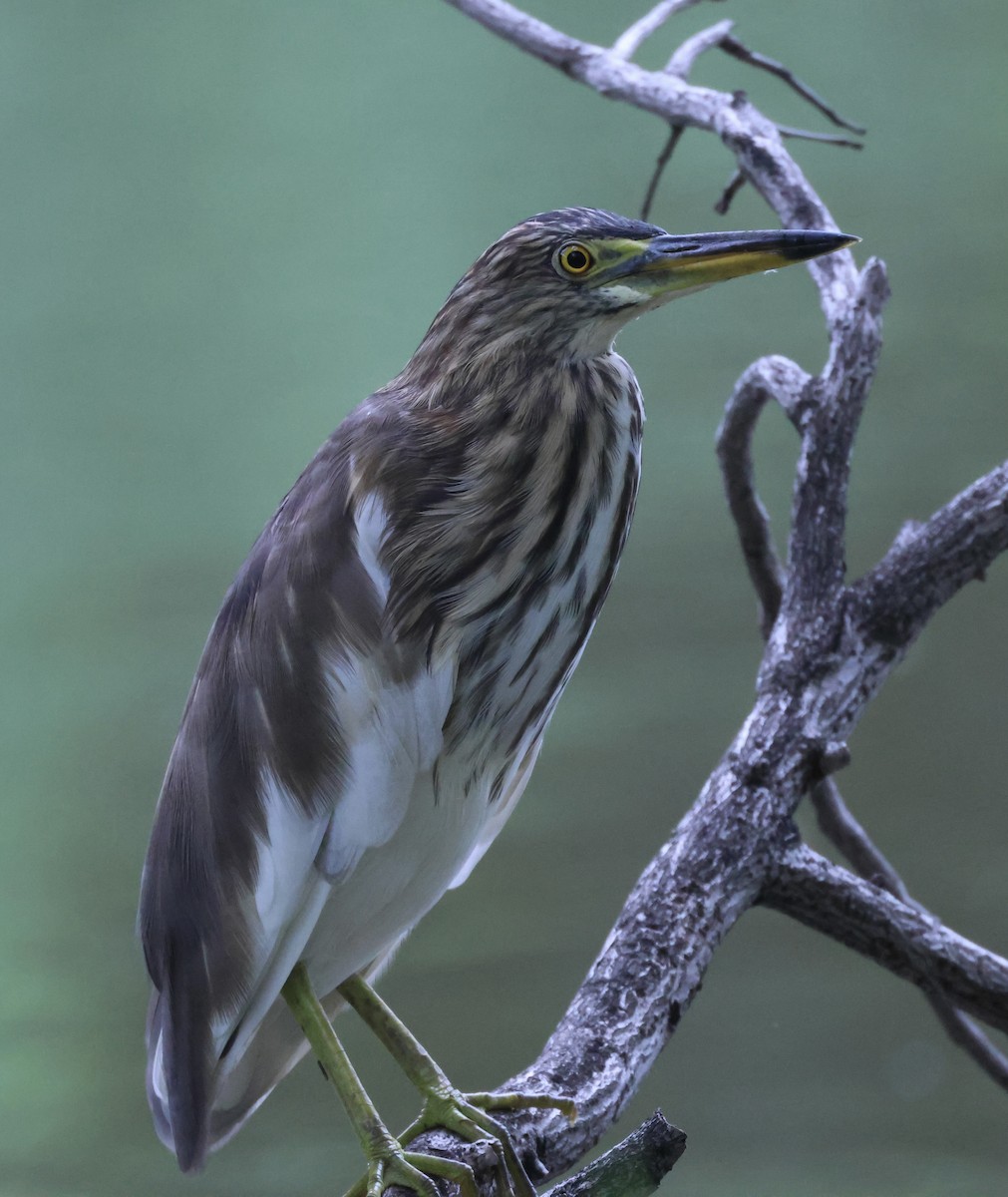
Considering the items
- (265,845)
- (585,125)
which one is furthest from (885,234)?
(265,845)

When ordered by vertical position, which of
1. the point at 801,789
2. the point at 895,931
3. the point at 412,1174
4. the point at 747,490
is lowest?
the point at 412,1174

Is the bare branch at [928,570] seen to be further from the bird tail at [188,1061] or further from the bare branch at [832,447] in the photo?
the bird tail at [188,1061]

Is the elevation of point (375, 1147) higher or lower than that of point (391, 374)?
lower

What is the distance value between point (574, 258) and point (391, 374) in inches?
68.6

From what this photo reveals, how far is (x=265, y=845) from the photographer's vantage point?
1153 millimetres

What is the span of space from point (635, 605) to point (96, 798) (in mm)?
1172

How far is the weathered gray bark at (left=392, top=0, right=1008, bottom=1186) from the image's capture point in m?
1.19

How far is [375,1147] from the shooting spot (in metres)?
1.10

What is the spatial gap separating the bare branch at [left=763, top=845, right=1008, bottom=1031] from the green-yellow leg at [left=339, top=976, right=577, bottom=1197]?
327mm

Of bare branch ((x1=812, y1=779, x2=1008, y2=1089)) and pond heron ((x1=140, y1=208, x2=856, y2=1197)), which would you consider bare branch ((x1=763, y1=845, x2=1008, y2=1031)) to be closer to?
bare branch ((x1=812, y1=779, x2=1008, y2=1089))

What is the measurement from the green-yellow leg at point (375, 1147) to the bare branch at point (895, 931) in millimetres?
413

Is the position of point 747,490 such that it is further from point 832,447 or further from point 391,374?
point 391,374

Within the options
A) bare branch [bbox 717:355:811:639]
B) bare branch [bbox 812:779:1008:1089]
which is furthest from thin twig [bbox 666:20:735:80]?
bare branch [bbox 812:779:1008:1089]

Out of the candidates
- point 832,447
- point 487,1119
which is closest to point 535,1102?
point 487,1119
